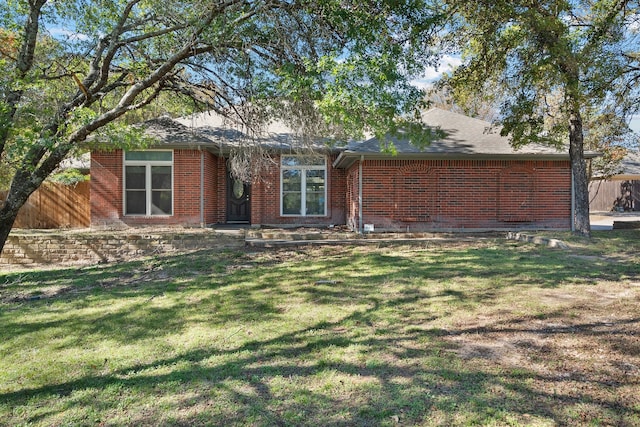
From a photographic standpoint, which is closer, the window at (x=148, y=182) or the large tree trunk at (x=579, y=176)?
the large tree trunk at (x=579, y=176)

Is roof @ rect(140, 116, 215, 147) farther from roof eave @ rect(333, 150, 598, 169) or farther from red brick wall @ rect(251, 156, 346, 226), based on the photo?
roof eave @ rect(333, 150, 598, 169)

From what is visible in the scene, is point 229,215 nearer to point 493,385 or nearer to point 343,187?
point 343,187

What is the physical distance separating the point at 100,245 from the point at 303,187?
21.9 feet

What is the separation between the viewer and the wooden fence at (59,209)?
17.5 m

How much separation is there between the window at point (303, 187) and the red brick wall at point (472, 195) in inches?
86.2

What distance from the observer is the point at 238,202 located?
1644 centimetres

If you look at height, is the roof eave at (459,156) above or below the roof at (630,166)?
below

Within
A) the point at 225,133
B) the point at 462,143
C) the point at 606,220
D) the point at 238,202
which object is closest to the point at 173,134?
the point at 225,133

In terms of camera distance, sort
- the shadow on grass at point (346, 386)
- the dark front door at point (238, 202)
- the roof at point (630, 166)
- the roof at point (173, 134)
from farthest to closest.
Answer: the roof at point (630, 166), the dark front door at point (238, 202), the roof at point (173, 134), the shadow on grass at point (346, 386)

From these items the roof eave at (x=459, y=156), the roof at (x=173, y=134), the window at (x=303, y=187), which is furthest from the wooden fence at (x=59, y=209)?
the roof eave at (x=459, y=156)

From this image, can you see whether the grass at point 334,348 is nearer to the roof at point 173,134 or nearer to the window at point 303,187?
the roof at point 173,134

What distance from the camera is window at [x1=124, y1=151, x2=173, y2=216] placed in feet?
47.7

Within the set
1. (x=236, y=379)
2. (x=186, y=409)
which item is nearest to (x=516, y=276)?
(x=236, y=379)

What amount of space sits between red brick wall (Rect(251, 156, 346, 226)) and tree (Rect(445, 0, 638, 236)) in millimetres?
5249
